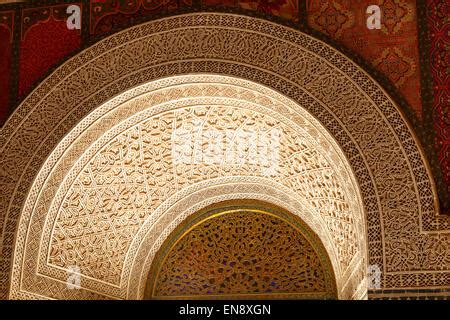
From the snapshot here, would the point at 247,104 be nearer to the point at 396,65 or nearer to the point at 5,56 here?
the point at 396,65

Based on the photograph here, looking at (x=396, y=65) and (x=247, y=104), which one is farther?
(x=247, y=104)

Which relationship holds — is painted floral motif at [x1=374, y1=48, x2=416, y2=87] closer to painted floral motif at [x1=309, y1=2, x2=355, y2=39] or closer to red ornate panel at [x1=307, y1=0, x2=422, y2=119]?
red ornate panel at [x1=307, y1=0, x2=422, y2=119]

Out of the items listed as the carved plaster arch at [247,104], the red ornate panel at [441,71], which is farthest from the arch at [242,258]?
the red ornate panel at [441,71]

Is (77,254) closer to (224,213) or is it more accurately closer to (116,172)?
(116,172)

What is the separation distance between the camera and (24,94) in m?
5.61

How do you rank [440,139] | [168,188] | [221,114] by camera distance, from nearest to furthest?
[440,139] < [221,114] < [168,188]

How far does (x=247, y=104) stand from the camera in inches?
221

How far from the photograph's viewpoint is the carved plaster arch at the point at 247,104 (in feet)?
15.6

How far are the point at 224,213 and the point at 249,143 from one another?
1084 millimetres

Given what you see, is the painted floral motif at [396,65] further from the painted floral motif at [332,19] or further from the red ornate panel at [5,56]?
the red ornate panel at [5,56]

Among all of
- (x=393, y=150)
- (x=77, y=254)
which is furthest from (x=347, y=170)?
(x=77, y=254)

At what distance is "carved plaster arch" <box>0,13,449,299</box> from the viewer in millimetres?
4770

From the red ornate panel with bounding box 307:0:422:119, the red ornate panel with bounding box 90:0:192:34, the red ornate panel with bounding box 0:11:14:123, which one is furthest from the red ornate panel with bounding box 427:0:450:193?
the red ornate panel with bounding box 0:11:14:123

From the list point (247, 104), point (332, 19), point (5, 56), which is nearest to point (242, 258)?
point (247, 104)
